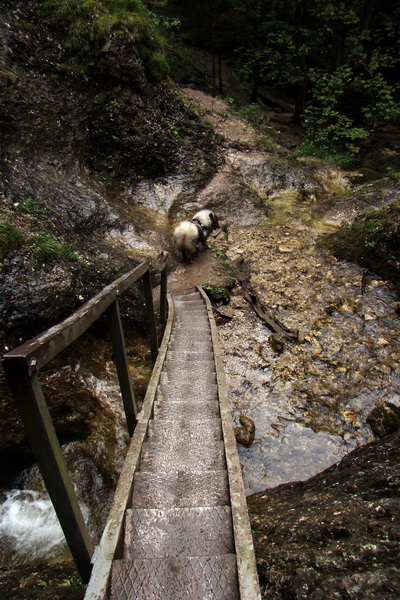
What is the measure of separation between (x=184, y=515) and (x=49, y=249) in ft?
14.1

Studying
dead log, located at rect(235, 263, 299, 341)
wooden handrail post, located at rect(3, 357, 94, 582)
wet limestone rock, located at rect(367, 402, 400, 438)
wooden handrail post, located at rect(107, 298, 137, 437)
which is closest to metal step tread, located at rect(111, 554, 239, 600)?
wooden handrail post, located at rect(3, 357, 94, 582)

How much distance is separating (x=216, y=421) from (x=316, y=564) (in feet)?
3.89

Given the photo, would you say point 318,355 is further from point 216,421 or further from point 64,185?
point 64,185

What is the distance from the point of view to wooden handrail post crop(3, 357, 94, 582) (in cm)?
122

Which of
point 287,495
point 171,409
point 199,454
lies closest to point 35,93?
point 171,409

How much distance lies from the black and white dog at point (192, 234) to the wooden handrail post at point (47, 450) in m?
7.18

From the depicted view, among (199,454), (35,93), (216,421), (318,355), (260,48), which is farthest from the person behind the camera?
(260,48)

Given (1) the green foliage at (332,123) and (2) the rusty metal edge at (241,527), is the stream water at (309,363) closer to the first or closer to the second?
(2) the rusty metal edge at (241,527)

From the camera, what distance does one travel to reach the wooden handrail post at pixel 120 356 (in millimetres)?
2580

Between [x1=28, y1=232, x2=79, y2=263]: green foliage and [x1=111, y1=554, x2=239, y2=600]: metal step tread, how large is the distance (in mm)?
4276

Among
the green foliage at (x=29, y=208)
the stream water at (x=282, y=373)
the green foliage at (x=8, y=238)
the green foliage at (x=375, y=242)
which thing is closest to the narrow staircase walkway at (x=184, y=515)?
the stream water at (x=282, y=373)

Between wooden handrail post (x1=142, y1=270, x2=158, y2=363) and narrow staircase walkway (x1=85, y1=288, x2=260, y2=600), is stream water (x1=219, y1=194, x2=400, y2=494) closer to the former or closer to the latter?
wooden handrail post (x1=142, y1=270, x2=158, y2=363)

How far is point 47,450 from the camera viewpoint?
1.37 meters

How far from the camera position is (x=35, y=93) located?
804 centimetres
